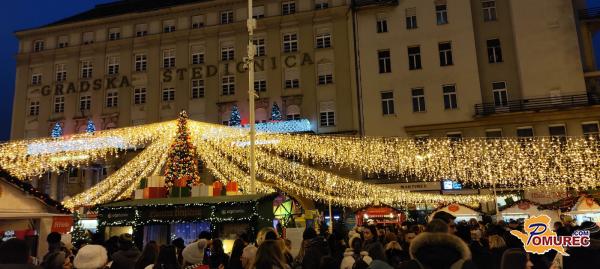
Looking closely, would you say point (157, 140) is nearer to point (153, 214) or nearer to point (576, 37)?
point (153, 214)

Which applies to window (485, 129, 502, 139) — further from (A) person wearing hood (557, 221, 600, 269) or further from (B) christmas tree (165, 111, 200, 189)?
(A) person wearing hood (557, 221, 600, 269)

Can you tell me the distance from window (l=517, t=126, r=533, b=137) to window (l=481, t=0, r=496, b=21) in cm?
848

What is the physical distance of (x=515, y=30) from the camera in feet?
108

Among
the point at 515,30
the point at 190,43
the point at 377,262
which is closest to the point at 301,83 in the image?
the point at 190,43

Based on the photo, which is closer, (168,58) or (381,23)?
(381,23)

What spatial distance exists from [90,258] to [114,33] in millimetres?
38586

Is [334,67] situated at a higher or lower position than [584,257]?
higher

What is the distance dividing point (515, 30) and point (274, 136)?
71.6 ft

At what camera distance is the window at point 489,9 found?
34.0 metres

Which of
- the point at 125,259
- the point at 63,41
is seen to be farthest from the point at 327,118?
the point at 125,259

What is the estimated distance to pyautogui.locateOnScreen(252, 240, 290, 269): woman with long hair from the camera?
190 inches

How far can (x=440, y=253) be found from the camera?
3.80m

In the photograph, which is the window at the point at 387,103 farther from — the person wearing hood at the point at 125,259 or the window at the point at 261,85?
the person wearing hood at the point at 125,259

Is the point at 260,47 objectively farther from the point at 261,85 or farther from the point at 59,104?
the point at 59,104
